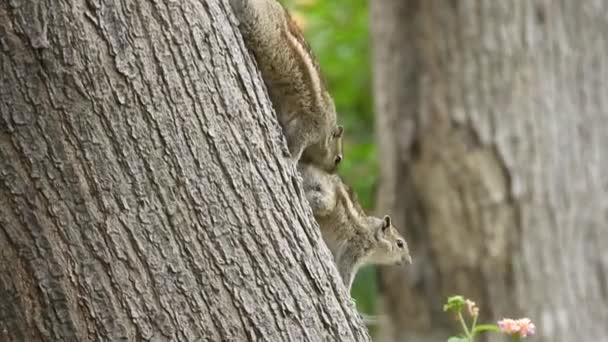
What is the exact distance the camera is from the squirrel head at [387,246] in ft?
14.4

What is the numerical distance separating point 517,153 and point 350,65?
325 centimetres

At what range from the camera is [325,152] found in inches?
147

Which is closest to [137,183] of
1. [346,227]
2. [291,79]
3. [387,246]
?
[291,79]

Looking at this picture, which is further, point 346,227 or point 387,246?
point 387,246

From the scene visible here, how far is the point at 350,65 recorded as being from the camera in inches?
412

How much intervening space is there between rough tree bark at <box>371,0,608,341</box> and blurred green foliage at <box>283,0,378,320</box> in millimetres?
2154

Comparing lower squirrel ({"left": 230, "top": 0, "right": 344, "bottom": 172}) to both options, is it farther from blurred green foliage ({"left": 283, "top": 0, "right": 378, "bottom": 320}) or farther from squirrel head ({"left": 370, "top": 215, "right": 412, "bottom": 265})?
blurred green foliage ({"left": 283, "top": 0, "right": 378, "bottom": 320})

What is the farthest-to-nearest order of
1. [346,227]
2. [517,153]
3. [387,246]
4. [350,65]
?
[350,65], [517,153], [387,246], [346,227]

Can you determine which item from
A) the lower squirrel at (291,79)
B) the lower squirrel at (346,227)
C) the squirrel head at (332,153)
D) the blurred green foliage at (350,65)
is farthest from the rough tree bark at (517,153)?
the lower squirrel at (291,79)

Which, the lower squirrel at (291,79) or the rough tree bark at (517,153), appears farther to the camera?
the rough tree bark at (517,153)

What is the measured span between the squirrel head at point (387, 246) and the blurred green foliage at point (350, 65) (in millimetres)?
4988

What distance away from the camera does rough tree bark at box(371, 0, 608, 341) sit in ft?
24.3

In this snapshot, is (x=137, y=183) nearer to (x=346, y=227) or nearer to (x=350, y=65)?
(x=346, y=227)

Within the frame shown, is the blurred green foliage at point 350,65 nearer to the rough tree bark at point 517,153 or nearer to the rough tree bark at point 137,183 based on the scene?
the rough tree bark at point 517,153
